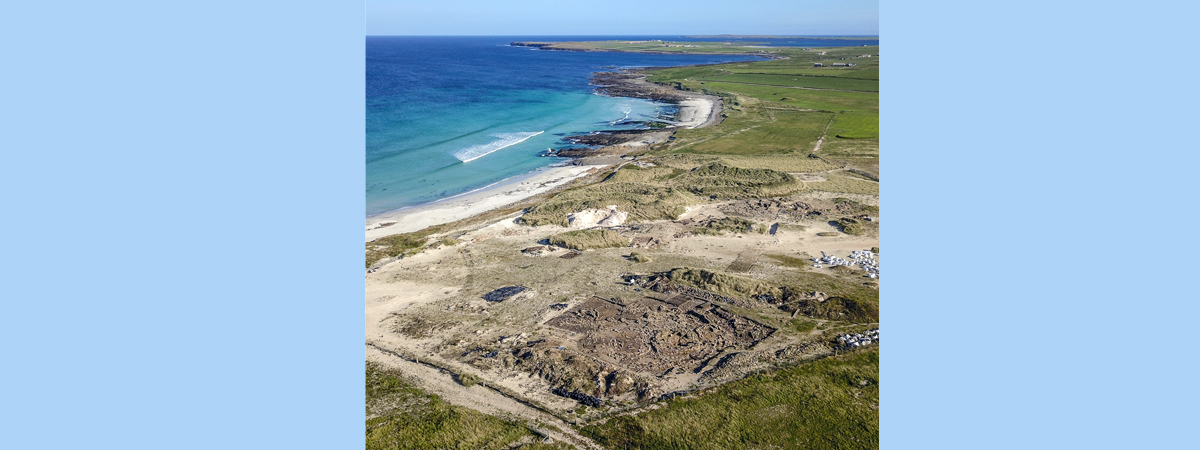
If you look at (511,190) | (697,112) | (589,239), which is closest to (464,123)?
(511,190)

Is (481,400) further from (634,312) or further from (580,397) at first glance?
(634,312)

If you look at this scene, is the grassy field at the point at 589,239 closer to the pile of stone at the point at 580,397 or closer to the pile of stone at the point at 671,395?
the pile of stone at the point at 580,397

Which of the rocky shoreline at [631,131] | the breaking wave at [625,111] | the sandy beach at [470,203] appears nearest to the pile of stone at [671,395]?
the sandy beach at [470,203]

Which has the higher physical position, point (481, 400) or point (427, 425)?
point (481, 400)

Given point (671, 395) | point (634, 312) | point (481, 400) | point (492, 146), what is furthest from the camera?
point (492, 146)

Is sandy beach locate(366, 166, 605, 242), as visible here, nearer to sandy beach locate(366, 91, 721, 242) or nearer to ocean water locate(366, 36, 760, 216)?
sandy beach locate(366, 91, 721, 242)

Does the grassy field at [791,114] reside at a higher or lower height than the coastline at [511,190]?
higher
